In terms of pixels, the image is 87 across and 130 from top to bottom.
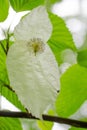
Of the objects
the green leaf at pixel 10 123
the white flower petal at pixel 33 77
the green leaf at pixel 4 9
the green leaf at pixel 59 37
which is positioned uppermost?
the green leaf at pixel 4 9

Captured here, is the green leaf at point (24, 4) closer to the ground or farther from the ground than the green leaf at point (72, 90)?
farther from the ground

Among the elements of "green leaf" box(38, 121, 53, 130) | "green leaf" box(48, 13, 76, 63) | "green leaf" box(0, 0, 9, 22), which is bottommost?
"green leaf" box(38, 121, 53, 130)

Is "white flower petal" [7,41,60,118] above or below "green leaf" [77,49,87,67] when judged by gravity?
above
